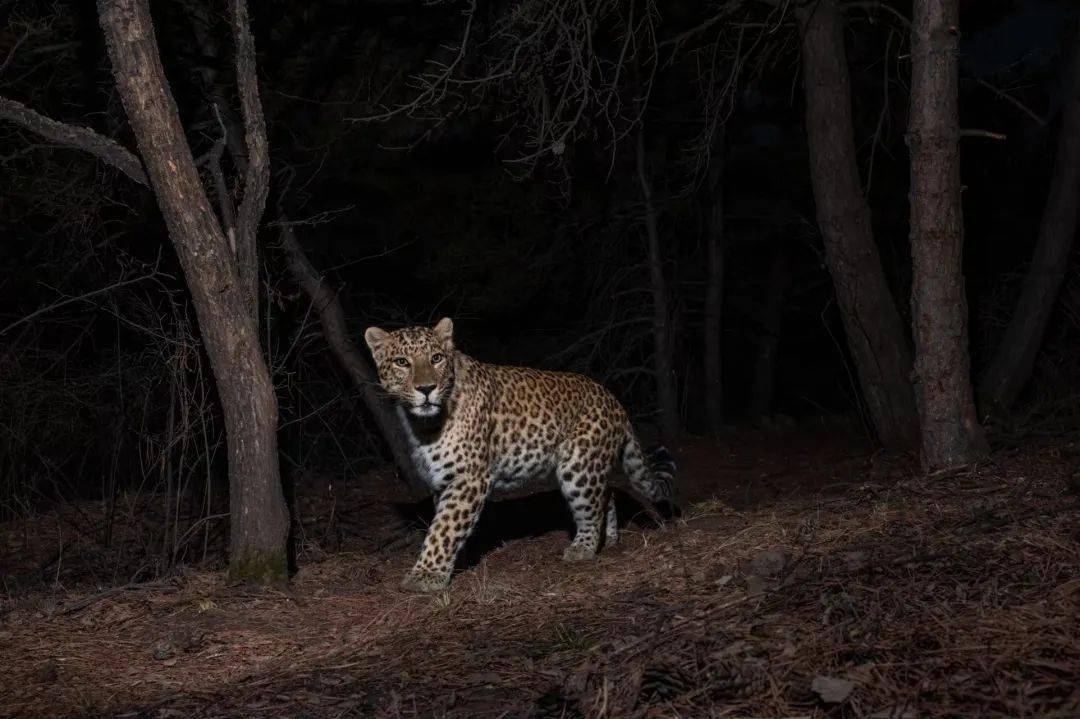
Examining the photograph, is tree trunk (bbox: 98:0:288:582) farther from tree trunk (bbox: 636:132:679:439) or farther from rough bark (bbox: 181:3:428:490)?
tree trunk (bbox: 636:132:679:439)

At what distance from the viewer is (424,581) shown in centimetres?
707

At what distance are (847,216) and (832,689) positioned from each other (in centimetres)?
681

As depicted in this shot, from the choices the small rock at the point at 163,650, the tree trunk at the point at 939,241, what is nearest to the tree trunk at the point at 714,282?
the tree trunk at the point at 939,241

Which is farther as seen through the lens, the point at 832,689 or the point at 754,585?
the point at 754,585

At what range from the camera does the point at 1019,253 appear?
18000 millimetres

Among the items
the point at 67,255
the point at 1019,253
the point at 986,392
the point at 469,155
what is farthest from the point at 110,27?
the point at 1019,253

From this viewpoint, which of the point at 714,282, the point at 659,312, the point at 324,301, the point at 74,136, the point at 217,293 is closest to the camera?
the point at 217,293

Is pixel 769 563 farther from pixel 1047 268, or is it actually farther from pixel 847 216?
pixel 1047 268

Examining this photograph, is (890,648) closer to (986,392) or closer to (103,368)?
(986,392)

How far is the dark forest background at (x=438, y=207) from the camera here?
32.2 ft

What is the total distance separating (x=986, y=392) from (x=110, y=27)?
8.47m

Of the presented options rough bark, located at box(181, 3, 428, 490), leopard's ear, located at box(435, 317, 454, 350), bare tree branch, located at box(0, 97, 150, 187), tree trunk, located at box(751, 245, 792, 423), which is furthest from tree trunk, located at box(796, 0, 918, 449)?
tree trunk, located at box(751, 245, 792, 423)

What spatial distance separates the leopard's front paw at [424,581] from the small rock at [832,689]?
11.8 feet

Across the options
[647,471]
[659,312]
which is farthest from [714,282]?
[647,471]
